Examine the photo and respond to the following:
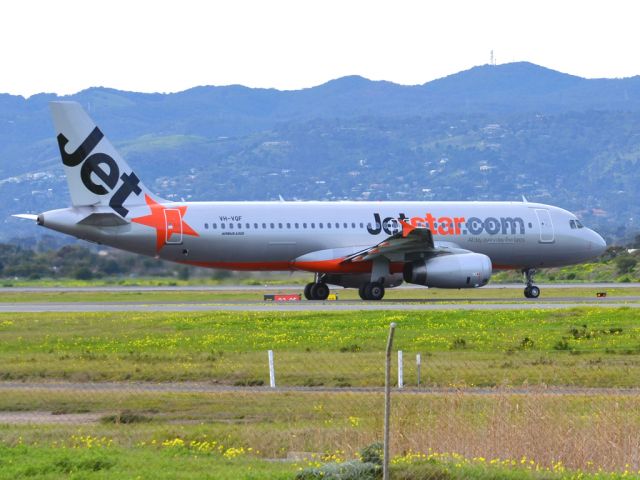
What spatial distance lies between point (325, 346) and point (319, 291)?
827 inches

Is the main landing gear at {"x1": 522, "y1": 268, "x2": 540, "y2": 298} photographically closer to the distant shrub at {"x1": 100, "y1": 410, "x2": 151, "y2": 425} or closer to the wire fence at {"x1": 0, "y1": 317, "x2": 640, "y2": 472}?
the wire fence at {"x1": 0, "y1": 317, "x2": 640, "y2": 472}

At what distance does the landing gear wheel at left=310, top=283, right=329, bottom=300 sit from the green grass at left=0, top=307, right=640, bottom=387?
10.6 meters

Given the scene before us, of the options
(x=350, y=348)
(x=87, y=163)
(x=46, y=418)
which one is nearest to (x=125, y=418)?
(x=46, y=418)

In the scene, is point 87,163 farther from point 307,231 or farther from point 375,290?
point 375,290

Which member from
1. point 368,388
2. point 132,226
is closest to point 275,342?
point 368,388

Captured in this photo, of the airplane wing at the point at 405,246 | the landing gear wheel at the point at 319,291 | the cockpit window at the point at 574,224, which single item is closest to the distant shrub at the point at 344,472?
the airplane wing at the point at 405,246

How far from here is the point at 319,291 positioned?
175 ft

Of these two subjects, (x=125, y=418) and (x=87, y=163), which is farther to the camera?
(x=87, y=163)

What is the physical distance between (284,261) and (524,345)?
21239 millimetres

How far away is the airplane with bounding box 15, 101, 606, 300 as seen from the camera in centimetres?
4878

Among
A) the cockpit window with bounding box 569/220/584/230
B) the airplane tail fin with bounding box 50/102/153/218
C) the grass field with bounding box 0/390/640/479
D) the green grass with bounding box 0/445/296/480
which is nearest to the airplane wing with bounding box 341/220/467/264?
the cockpit window with bounding box 569/220/584/230

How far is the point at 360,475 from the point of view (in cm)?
1535

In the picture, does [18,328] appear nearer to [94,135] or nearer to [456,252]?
[94,135]

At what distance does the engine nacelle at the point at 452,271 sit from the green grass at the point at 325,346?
7.28m
